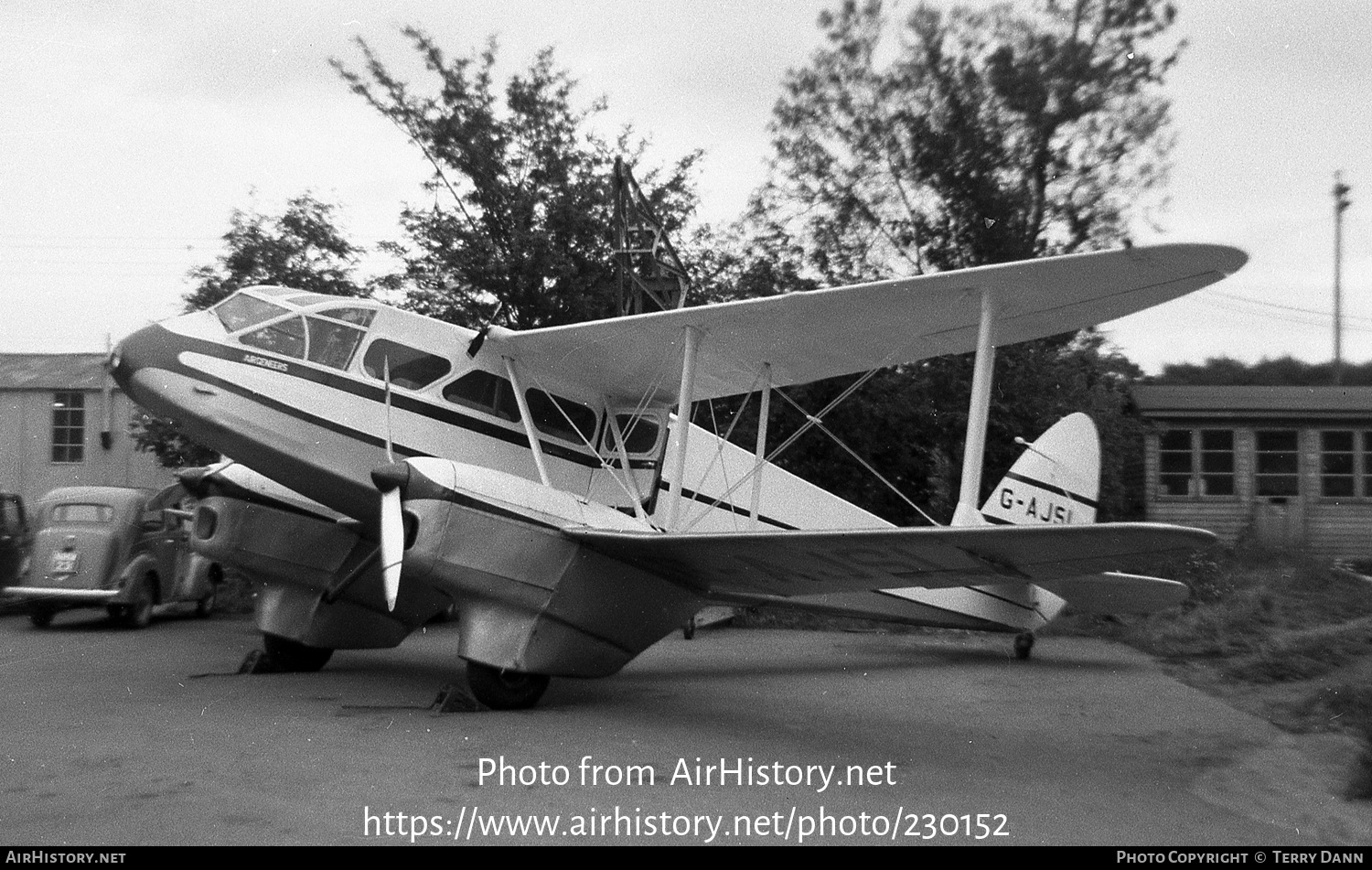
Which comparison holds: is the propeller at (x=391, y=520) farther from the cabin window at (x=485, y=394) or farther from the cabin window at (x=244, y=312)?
the cabin window at (x=244, y=312)

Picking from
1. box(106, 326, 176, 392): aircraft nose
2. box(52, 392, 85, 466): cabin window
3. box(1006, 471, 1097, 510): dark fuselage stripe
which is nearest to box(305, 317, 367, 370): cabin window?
box(106, 326, 176, 392): aircraft nose

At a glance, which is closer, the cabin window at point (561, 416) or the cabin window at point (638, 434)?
the cabin window at point (561, 416)

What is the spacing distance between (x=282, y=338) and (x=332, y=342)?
0.41 m

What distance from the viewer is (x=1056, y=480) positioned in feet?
43.1

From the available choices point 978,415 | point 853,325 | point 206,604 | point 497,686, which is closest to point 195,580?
point 206,604

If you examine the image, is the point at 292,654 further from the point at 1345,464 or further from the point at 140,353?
the point at 1345,464

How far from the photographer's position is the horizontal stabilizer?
459 inches

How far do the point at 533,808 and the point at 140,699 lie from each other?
498cm

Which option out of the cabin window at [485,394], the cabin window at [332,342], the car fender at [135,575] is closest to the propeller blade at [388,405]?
→ the cabin window at [332,342]

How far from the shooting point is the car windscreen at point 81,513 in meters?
16.7

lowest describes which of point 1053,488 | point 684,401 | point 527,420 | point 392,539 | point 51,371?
point 392,539

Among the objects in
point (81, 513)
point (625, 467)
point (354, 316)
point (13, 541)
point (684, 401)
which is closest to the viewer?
point (684, 401)

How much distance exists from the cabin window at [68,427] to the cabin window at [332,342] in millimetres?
19844

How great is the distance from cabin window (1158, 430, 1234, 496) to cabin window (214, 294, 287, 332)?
61.8 feet
